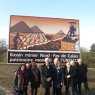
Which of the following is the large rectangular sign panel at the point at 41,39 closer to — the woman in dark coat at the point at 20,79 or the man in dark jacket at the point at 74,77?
the man in dark jacket at the point at 74,77

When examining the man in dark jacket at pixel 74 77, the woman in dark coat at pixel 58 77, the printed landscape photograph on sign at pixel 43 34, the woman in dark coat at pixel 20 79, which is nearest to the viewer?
the woman in dark coat at pixel 20 79

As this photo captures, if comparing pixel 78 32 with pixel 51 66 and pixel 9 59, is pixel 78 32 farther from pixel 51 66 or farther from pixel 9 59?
pixel 51 66

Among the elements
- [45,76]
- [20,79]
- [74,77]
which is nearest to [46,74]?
[45,76]

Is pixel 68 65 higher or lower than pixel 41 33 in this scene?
lower

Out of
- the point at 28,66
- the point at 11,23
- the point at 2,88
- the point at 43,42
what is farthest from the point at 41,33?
the point at 28,66

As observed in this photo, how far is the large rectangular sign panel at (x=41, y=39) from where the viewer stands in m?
17.4

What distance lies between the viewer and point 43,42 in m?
18.0

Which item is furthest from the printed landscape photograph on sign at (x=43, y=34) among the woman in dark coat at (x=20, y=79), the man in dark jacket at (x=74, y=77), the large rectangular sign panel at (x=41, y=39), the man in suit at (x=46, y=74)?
the woman in dark coat at (x=20, y=79)

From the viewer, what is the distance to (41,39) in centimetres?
1802


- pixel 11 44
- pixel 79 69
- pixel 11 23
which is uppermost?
pixel 11 23

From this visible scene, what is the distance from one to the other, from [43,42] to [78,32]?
2.52 m

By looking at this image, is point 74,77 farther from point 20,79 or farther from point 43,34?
point 43,34

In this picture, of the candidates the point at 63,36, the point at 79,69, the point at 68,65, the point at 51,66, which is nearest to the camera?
the point at 51,66

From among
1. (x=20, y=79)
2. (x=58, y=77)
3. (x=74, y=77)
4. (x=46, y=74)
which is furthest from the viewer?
(x=74, y=77)
